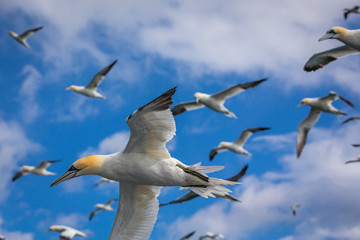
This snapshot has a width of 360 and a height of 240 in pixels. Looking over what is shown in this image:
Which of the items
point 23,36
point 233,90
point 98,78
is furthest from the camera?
point 23,36

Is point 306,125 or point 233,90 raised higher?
point 233,90

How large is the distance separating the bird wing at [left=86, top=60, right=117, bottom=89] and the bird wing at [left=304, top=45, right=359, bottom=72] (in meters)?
9.29

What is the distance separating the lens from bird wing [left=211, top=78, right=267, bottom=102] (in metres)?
16.8

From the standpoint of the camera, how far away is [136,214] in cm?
719

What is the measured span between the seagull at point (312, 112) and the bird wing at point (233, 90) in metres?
3.07

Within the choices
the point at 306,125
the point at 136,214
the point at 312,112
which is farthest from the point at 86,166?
the point at 312,112

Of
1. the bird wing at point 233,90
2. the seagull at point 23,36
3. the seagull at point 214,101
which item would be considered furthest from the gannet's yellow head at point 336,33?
the seagull at point 23,36

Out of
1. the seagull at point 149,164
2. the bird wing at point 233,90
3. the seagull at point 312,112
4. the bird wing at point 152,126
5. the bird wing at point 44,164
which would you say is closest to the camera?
the bird wing at point 152,126

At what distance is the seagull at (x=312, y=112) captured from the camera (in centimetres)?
1794

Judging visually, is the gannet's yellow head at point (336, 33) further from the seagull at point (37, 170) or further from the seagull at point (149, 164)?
the seagull at point (37, 170)

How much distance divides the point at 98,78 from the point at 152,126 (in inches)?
609

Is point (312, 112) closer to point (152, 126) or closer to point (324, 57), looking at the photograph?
point (324, 57)

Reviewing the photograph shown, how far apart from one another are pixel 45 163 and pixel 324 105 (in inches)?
575

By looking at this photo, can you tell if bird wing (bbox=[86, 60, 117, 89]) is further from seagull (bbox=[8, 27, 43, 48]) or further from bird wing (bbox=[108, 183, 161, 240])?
bird wing (bbox=[108, 183, 161, 240])
